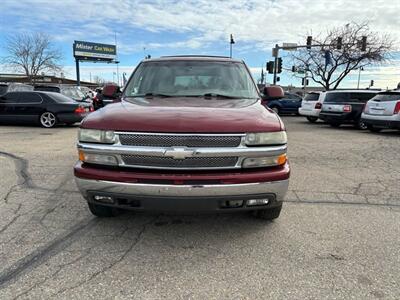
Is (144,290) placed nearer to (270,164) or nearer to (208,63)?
(270,164)

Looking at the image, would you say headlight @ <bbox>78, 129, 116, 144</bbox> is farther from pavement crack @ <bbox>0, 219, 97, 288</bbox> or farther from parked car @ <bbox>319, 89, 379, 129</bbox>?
parked car @ <bbox>319, 89, 379, 129</bbox>

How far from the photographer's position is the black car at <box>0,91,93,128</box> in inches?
526

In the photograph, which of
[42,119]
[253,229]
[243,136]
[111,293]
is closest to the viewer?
[111,293]

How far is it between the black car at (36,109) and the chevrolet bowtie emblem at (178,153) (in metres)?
11.3

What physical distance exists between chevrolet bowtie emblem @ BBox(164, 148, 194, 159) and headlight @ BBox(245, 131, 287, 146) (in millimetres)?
531

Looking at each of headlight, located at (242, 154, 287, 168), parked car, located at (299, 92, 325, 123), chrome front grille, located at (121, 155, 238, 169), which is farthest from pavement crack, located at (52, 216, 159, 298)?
parked car, located at (299, 92, 325, 123)

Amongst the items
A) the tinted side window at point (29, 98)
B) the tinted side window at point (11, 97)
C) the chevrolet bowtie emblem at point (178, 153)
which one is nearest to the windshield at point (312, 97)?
the tinted side window at point (29, 98)

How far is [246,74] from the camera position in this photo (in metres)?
4.95

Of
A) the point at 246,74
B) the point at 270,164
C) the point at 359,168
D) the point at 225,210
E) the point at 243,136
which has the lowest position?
the point at 359,168

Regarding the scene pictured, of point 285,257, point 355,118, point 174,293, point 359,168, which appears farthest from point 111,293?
point 355,118

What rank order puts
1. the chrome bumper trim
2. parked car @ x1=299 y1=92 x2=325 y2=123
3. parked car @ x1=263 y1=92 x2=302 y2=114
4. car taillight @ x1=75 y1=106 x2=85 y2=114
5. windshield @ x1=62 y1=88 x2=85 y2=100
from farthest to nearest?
parked car @ x1=263 y1=92 x2=302 y2=114
windshield @ x1=62 y1=88 x2=85 y2=100
parked car @ x1=299 y1=92 x2=325 y2=123
car taillight @ x1=75 y1=106 x2=85 y2=114
the chrome bumper trim

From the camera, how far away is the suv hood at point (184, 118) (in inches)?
126

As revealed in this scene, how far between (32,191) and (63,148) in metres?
3.78

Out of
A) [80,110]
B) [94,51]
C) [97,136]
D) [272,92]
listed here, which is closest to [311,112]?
[80,110]
